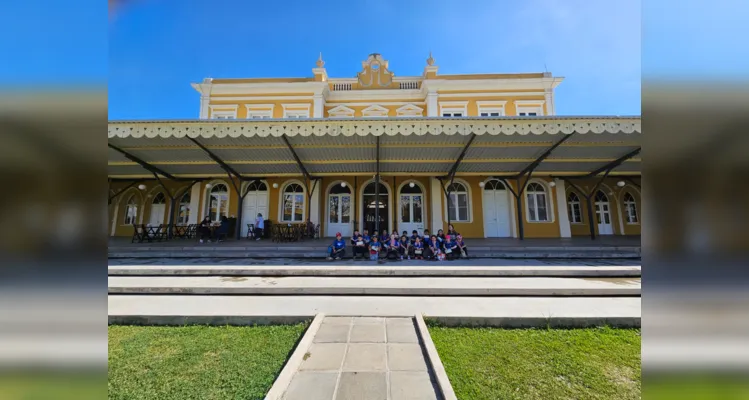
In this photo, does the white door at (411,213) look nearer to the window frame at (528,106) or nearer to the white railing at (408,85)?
the white railing at (408,85)

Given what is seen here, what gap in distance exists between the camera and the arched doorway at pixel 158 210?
1404 centimetres

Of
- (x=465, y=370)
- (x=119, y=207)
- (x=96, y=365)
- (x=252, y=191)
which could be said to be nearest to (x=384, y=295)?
(x=465, y=370)

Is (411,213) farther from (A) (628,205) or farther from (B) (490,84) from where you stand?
(A) (628,205)

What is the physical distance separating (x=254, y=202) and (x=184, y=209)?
3656 mm

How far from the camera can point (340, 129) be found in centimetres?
820

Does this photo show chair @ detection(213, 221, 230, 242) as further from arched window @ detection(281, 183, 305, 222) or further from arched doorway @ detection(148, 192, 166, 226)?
arched doorway @ detection(148, 192, 166, 226)

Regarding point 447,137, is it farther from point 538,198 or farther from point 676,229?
point 676,229

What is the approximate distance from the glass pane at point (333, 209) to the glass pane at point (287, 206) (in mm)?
1821

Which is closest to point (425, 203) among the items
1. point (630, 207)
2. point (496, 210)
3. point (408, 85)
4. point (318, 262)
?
point (496, 210)

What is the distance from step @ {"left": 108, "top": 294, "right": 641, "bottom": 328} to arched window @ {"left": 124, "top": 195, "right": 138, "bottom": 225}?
12016mm

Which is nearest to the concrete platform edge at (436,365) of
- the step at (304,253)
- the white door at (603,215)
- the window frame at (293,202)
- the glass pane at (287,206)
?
the step at (304,253)

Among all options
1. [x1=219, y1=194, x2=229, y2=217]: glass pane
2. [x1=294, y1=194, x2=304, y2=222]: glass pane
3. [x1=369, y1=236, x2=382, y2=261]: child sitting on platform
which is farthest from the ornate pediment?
[x1=369, y1=236, x2=382, y2=261]: child sitting on platform

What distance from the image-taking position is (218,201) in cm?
1355

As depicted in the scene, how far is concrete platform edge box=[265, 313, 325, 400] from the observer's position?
2263 mm
